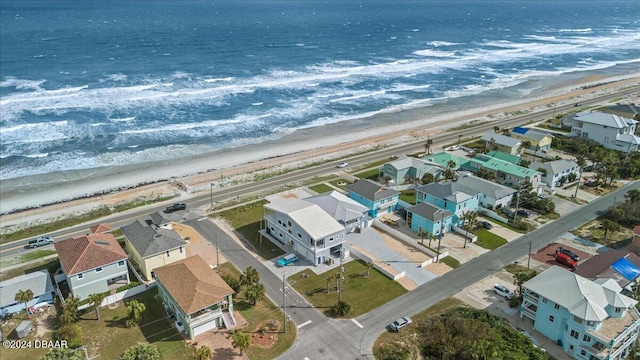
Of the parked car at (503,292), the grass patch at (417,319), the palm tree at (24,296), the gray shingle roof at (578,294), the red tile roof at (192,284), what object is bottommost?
the grass patch at (417,319)

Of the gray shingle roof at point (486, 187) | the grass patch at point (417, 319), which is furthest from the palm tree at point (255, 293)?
the gray shingle roof at point (486, 187)

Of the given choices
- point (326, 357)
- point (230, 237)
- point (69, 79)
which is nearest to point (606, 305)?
point (326, 357)

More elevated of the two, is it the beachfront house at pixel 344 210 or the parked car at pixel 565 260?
the beachfront house at pixel 344 210

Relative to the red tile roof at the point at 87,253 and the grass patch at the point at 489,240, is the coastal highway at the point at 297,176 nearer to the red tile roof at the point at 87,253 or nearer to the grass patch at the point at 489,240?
the red tile roof at the point at 87,253

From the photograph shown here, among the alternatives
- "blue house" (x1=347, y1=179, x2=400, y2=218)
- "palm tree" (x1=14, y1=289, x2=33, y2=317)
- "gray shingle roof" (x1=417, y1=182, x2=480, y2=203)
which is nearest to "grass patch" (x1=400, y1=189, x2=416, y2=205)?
"gray shingle roof" (x1=417, y1=182, x2=480, y2=203)

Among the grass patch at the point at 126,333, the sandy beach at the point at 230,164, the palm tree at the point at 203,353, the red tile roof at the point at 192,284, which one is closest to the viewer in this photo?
the palm tree at the point at 203,353

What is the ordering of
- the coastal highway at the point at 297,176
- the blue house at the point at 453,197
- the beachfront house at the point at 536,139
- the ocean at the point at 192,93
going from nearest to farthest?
the blue house at the point at 453,197 < the coastal highway at the point at 297,176 < the beachfront house at the point at 536,139 < the ocean at the point at 192,93

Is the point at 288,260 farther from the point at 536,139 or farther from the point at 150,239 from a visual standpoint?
the point at 536,139
